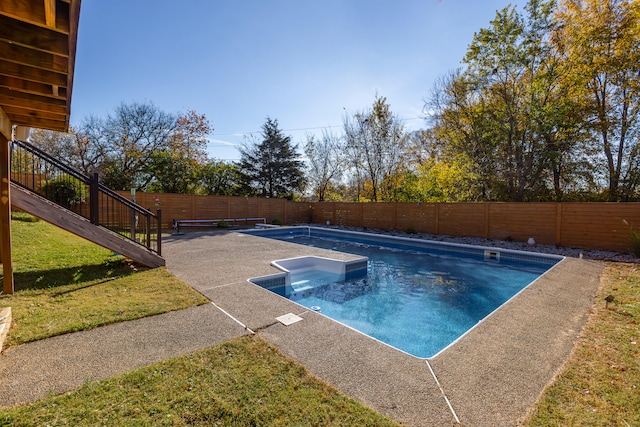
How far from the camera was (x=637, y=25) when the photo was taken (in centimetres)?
986

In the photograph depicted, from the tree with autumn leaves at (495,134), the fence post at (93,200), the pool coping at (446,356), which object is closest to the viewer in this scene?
the pool coping at (446,356)

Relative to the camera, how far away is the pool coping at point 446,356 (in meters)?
1.91

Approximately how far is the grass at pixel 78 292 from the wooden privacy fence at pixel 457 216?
23.2ft

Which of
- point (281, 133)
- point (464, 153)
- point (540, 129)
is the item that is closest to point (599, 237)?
point (540, 129)

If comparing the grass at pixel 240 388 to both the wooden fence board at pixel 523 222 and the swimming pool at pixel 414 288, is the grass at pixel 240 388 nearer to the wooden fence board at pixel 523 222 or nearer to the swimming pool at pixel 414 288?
the swimming pool at pixel 414 288

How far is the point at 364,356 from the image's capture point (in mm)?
2518

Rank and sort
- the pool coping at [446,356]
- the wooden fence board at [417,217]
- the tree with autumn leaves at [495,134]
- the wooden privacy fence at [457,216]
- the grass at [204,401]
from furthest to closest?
the wooden fence board at [417,217]
the tree with autumn leaves at [495,134]
the wooden privacy fence at [457,216]
the pool coping at [446,356]
the grass at [204,401]

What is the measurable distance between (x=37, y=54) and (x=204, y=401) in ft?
9.90

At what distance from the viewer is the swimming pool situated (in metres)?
4.33

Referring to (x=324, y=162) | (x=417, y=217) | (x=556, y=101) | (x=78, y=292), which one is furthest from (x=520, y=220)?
(x=324, y=162)

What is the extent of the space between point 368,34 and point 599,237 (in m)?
9.37

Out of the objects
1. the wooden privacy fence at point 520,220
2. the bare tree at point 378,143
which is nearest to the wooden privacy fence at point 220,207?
the wooden privacy fence at point 520,220

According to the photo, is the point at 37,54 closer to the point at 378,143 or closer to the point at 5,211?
the point at 5,211

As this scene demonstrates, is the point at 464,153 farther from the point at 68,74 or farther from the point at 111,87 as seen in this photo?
the point at 111,87
